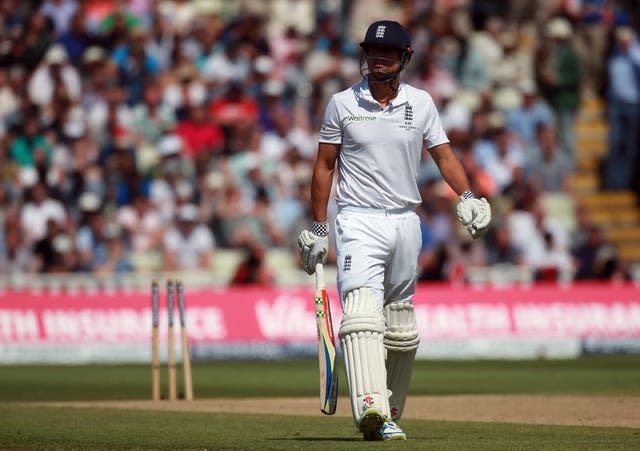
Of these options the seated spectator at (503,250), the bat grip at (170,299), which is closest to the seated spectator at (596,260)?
the seated spectator at (503,250)

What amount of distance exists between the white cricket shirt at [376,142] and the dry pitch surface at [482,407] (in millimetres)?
2722

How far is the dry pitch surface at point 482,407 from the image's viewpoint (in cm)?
1160

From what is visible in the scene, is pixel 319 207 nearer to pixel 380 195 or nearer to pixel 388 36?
pixel 380 195

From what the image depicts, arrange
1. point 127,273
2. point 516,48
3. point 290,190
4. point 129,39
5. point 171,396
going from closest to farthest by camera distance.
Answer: point 171,396 → point 127,273 → point 290,190 → point 129,39 → point 516,48

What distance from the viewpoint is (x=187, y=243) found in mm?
21578

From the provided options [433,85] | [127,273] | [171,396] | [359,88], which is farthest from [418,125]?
[433,85]

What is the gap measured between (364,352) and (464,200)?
1.15 meters

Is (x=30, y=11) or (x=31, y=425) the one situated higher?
(x=30, y=11)

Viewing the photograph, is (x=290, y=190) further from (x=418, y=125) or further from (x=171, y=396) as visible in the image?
(x=418, y=125)

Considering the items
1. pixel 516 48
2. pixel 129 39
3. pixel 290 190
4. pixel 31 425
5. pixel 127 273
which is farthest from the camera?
pixel 516 48

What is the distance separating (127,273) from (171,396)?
23.7ft

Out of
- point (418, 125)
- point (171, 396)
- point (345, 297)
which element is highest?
point (418, 125)

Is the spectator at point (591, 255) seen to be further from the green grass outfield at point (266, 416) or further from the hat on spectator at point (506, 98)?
the hat on spectator at point (506, 98)

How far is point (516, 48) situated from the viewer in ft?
84.3
